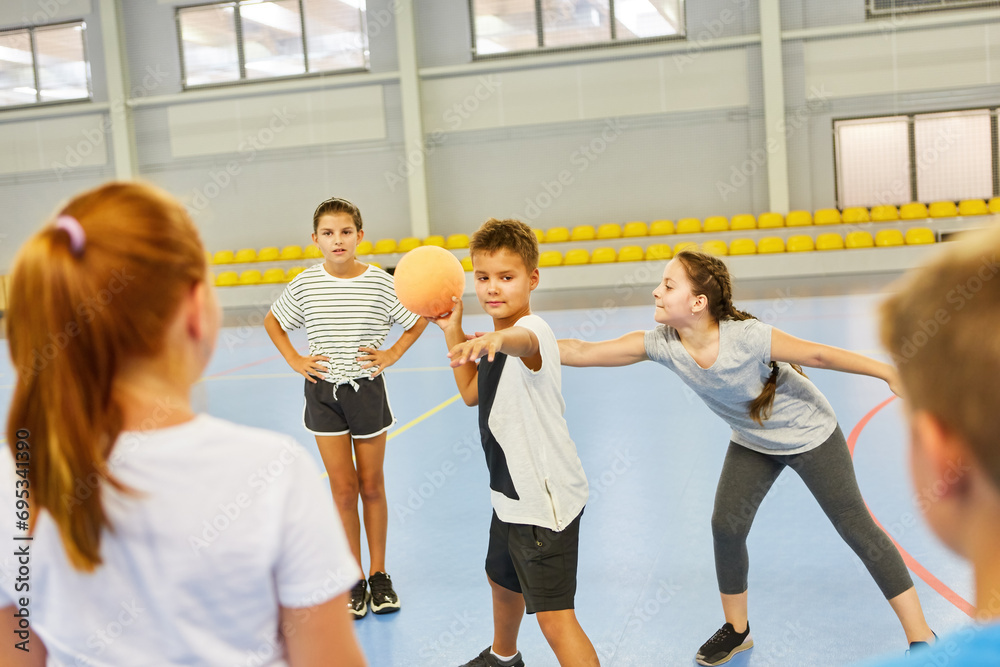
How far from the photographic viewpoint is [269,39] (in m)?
17.5

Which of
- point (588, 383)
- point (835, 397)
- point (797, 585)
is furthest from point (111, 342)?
point (588, 383)

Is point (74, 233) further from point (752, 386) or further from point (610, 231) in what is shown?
point (610, 231)

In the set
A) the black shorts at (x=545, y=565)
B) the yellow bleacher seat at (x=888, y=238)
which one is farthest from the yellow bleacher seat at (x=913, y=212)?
the black shorts at (x=545, y=565)

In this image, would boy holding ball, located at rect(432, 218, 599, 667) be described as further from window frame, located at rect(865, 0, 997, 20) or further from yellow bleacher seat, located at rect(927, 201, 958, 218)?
window frame, located at rect(865, 0, 997, 20)

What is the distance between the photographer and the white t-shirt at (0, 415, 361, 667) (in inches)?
38.4

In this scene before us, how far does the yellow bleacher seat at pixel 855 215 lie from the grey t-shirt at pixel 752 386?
44.6 feet

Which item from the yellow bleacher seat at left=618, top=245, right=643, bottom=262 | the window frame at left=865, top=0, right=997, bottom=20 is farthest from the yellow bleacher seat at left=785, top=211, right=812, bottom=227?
the window frame at left=865, top=0, right=997, bottom=20

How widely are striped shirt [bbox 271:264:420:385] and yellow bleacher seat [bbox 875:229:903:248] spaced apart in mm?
13217

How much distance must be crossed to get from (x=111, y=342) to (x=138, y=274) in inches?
3.3

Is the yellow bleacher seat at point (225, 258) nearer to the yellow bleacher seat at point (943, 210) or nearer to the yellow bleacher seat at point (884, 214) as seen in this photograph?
the yellow bleacher seat at point (884, 214)

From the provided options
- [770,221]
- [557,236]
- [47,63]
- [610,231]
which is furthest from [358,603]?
[47,63]

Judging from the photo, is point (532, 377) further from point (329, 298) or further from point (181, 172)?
point (181, 172)

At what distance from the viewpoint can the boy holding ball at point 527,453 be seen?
2.28m

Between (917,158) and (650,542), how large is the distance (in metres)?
14.3
